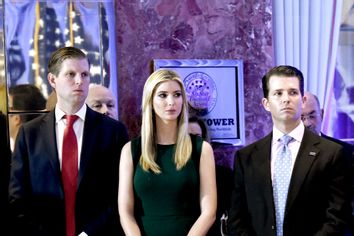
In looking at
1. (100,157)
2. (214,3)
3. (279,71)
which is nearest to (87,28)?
(214,3)

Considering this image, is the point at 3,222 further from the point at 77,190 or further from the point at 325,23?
the point at 325,23

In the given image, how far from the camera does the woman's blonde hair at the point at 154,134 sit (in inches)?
112

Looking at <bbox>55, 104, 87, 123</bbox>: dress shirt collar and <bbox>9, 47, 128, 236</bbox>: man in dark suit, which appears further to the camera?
<bbox>55, 104, 87, 123</bbox>: dress shirt collar

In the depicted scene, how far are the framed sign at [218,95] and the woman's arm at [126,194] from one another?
4.59ft

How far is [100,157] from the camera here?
9.74 feet

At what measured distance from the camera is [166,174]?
283 cm

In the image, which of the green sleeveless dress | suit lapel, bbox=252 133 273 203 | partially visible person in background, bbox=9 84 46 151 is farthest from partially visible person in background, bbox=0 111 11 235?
suit lapel, bbox=252 133 273 203

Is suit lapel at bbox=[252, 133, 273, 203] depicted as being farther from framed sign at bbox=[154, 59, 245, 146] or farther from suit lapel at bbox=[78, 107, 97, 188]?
framed sign at bbox=[154, 59, 245, 146]

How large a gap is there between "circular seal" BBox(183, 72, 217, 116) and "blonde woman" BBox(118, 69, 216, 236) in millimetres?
1315

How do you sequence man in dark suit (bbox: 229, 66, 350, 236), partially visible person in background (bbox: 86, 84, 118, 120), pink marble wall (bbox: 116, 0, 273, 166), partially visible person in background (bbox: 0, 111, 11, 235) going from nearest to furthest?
man in dark suit (bbox: 229, 66, 350, 236) → partially visible person in background (bbox: 0, 111, 11, 235) → partially visible person in background (bbox: 86, 84, 118, 120) → pink marble wall (bbox: 116, 0, 273, 166)

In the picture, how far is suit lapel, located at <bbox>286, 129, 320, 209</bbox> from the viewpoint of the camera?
2.76 m

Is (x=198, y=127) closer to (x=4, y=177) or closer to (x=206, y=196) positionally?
(x=206, y=196)

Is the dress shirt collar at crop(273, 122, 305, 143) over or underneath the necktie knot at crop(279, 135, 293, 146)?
over

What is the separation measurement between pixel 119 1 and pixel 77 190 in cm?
168
